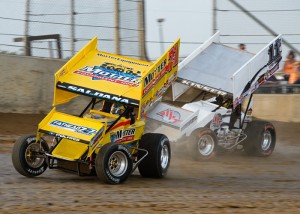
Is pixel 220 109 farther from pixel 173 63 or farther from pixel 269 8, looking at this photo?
pixel 269 8

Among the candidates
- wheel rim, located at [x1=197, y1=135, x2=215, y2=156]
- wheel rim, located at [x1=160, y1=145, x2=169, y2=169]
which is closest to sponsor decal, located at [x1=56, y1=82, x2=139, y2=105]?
wheel rim, located at [x1=160, y1=145, x2=169, y2=169]

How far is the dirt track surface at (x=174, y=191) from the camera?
6.99 metres

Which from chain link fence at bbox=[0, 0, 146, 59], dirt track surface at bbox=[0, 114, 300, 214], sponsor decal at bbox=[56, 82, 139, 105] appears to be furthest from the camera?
chain link fence at bbox=[0, 0, 146, 59]

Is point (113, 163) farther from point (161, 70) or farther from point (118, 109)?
point (161, 70)

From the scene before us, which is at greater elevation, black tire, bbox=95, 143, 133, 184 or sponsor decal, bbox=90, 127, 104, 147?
sponsor decal, bbox=90, 127, 104, 147

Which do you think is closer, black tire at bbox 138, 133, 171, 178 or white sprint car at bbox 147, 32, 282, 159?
black tire at bbox 138, 133, 171, 178

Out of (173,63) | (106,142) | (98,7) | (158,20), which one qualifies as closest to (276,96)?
(158,20)

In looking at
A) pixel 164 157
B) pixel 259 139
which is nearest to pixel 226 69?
pixel 259 139

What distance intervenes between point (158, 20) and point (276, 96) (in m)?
3.69

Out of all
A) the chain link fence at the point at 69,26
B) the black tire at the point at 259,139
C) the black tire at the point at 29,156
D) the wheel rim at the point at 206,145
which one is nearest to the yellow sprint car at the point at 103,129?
the black tire at the point at 29,156

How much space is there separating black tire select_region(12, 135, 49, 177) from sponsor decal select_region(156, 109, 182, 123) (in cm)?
295

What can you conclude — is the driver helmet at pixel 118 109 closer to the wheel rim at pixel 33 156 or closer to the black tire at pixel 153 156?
the black tire at pixel 153 156

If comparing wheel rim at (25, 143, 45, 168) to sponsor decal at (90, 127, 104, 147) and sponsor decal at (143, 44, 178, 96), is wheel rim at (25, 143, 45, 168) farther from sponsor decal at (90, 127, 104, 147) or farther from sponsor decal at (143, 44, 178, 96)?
sponsor decal at (143, 44, 178, 96)

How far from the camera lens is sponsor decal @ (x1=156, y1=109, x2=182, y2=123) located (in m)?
11.4
